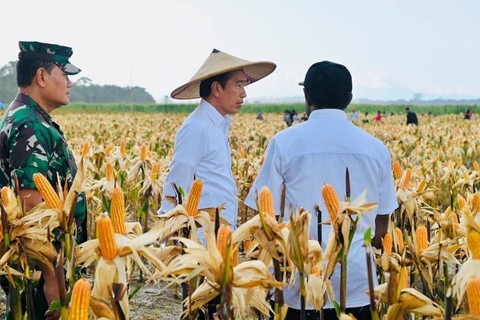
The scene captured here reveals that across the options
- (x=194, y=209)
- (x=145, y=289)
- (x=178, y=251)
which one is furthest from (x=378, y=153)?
(x=145, y=289)

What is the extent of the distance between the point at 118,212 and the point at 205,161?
1529 millimetres

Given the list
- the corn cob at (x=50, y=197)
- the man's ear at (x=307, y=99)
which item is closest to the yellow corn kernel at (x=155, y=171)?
the man's ear at (x=307, y=99)

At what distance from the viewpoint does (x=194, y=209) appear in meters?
2.40

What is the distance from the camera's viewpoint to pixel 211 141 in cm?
367

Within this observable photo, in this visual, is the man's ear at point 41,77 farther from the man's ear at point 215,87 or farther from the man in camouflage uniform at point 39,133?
the man's ear at point 215,87

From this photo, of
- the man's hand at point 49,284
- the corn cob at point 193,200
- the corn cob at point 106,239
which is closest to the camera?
the corn cob at point 106,239

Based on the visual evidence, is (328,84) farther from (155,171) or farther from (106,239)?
(155,171)

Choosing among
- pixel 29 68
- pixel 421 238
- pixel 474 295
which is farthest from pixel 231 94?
pixel 474 295

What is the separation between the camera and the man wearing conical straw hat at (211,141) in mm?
3562

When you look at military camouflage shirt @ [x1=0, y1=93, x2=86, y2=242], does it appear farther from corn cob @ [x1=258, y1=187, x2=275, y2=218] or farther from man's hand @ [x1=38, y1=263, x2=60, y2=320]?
corn cob @ [x1=258, y1=187, x2=275, y2=218]

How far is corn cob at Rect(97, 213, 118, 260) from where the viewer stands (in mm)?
1963

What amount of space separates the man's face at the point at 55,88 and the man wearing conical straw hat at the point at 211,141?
692 mm

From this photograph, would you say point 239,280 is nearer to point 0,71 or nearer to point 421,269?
point 421,269

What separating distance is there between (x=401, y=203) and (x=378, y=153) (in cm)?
208
